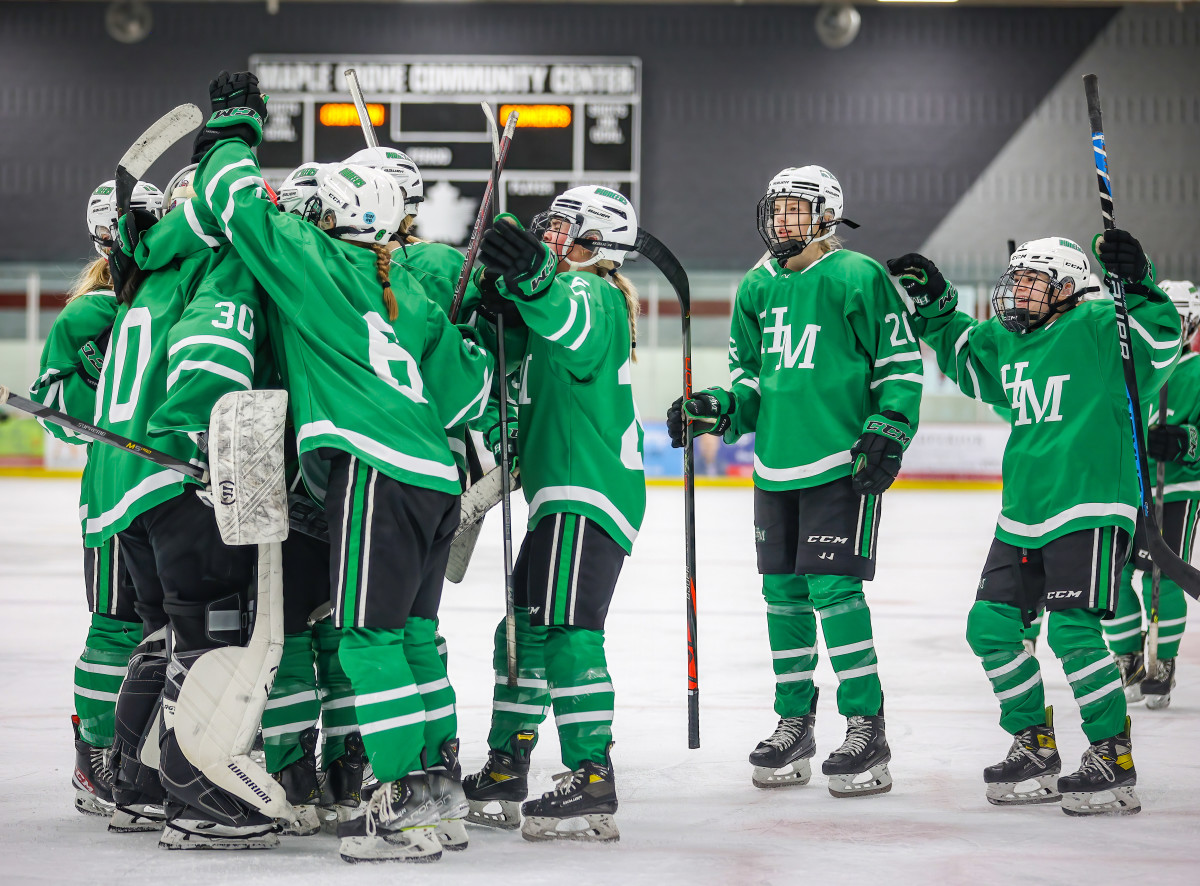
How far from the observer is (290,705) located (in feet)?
9.03

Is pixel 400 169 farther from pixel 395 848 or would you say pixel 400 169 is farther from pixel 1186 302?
pixel 1186 302

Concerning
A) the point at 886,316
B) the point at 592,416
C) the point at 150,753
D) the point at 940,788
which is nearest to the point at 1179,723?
the point at 940,788

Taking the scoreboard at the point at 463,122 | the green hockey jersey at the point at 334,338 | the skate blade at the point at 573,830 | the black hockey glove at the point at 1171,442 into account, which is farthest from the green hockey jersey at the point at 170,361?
the scoreboard at the point at 463,122

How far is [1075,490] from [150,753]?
2121 millimetres

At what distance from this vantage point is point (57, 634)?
5.14 m

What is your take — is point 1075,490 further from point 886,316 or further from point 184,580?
point 184,580

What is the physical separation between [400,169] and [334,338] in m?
0.77

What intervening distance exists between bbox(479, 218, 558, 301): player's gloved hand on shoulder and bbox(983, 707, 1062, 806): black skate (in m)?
1.58

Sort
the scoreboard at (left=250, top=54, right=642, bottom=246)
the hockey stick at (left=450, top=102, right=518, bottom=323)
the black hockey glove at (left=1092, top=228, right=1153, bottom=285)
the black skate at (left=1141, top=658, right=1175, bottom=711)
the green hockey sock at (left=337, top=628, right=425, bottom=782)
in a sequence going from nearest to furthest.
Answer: the green hockey sock at (left=337, top=628, right=425, bottom=782) < the hockey stick at (left=450, top=102, right=518, bottom=323) < the black hockey glove at (left=1092, top=228, right=1153, bottom=285) < the black skate at (left=1141, top=658, right=1175, bottom=711) < the scoreboard at (left=250, top=54, right=642, bottom=246)

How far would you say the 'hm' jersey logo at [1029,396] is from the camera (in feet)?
10.4

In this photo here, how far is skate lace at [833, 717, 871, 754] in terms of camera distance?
3166mm

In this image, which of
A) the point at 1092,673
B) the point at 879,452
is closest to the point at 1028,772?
the point at 1092,673

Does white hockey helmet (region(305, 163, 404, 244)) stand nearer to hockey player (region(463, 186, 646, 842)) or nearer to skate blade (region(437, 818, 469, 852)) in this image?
hockey player (region(463, 186, 646, 842))

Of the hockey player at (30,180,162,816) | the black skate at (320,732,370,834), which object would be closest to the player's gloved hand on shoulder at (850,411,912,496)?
the black skate at (320,732,370,834)
